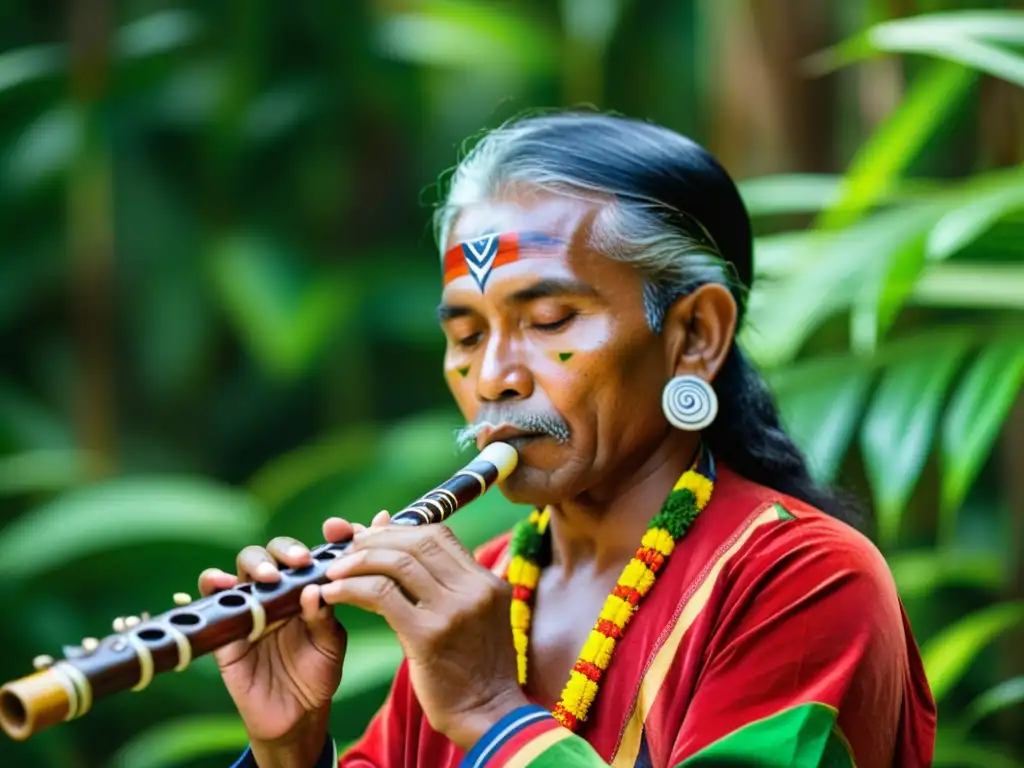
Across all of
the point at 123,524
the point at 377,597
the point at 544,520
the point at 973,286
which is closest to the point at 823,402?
the point at 973,286

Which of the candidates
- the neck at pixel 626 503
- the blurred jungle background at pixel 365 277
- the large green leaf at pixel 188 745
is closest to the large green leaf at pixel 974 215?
the blurred jungle background at pixel 365 277

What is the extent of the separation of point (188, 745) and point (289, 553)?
203cm

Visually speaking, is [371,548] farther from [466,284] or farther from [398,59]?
[398,59]

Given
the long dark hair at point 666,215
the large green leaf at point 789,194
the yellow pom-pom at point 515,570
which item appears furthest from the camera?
the large green leaf at point 789,194

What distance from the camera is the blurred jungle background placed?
2.62m

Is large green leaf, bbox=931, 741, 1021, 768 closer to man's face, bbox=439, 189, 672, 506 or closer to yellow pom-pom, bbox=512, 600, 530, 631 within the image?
yellow pom-pom, bbox=512, 600, 530, 631

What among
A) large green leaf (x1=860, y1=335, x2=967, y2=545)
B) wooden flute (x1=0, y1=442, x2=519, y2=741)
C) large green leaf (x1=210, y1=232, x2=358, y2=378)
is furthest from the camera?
large green leaf (x1=210, y1=232, x2=358, y2=378)

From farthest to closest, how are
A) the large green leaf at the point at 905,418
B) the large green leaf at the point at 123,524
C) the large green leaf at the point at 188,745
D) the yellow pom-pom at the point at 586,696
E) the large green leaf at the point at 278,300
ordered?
the large green leaf at the point at 278,300 < the large green leaf at the point at 123,524 < the large green leaf at the point at 188,745 < the large green leaf at the point at 905,418 < the yellow pom-pom at the point at 586,696

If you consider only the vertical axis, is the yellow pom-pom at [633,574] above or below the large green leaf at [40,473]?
above

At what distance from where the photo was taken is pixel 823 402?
2.71 m

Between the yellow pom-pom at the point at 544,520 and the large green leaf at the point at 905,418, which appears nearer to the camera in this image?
the yellow pom-pom at the point at 544,520

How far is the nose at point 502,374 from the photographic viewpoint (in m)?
1.76

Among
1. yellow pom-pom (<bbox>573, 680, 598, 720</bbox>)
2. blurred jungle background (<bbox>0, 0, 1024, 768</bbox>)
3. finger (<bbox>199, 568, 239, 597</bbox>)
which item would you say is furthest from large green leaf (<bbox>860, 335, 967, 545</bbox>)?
finger (<bbox>199, 568, 239, 597</bbox>)

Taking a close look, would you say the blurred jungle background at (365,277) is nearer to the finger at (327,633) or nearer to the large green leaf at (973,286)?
the large green leaf at (973,286)
